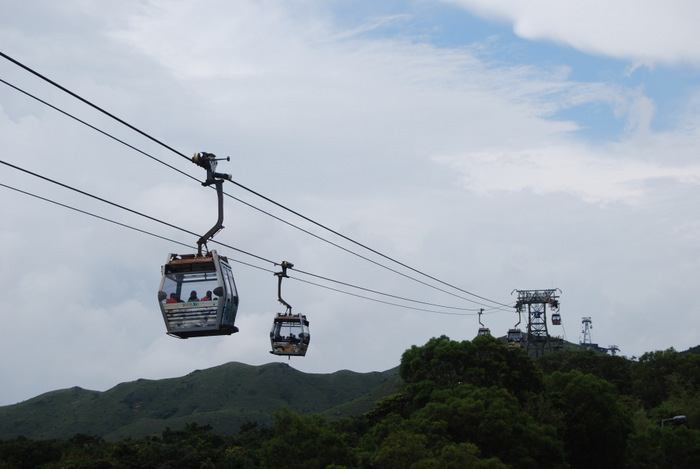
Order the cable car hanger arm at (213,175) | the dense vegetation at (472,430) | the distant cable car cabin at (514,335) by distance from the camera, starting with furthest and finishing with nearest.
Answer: the distant cable car cabin at (514,335) < the dense vegetation at (472,430) < the cable car hanger arm at (213,175)

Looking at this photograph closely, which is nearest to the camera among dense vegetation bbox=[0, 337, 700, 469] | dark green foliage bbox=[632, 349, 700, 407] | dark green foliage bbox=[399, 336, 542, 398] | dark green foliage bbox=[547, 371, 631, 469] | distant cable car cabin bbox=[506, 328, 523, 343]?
dense vegetation bbox=[0, 337, 700, 469]

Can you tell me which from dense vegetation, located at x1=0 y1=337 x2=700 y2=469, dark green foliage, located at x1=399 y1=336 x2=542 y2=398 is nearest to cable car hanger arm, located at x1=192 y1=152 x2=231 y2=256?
dense vegetation, located at x1=0 y1=337 x2=700 y2=469

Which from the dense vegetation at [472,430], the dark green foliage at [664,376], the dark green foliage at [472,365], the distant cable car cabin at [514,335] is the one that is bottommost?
the dense vegetation at [472,430]

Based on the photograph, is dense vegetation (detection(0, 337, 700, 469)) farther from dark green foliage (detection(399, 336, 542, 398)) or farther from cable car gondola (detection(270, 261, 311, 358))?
cable car gondola (detection(270, 261, 311, 358))

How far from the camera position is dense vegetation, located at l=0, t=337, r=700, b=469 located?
51.5 m

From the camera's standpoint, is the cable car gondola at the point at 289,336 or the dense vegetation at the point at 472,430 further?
the dense vegetation at the point at 472,430

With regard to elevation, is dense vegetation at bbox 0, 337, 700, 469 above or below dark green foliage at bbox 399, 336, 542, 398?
below

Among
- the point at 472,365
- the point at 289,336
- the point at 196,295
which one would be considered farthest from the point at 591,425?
the point at 196,295

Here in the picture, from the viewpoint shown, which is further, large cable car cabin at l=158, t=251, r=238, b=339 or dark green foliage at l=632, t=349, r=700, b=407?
dark green foliage at l=632, t=349, r=700, b=407

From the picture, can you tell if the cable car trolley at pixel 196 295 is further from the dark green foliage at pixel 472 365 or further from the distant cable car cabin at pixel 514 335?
the distant cable car cabin at pixel 514 335

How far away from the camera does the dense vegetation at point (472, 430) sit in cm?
5147

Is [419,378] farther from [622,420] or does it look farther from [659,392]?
[659,392]

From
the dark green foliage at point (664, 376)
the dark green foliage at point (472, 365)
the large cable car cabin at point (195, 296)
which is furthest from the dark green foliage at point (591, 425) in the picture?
the large cable car cabin at point (195, 296)

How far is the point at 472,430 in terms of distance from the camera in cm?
5238
